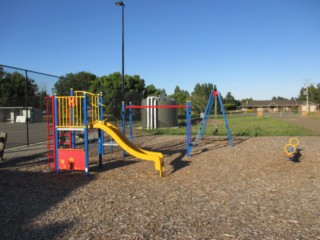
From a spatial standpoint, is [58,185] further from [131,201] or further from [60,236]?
[60,236]

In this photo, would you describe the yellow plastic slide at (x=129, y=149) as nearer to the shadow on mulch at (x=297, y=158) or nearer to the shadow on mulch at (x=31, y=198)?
the shadow on mulch at (x=31, y=198)

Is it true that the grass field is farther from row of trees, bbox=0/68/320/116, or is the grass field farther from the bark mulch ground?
the bark mulch ground

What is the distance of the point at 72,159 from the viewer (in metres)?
6.85

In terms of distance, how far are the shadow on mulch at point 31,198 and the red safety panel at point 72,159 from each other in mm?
180

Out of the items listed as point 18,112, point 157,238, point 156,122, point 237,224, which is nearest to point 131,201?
point 157,238

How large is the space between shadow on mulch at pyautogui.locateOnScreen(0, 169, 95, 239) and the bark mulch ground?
0.04ft

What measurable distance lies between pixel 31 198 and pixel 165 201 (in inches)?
86.7

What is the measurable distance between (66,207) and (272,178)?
165 inches

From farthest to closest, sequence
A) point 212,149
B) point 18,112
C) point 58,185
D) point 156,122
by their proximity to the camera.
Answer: point 18,112, point 156,122, point 212,149, point 58,185

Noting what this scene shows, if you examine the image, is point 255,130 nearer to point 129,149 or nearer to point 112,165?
point 112,165

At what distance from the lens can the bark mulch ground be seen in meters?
3.57

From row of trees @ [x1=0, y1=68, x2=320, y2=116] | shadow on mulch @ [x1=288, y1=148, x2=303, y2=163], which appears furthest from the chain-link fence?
shadow on mulch @ [x1=288, y1=148, x2=303, y2=163]

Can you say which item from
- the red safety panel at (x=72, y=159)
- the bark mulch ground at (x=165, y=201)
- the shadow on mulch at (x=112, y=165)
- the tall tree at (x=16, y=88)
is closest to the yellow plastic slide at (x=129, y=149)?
the bark mulch ground at (x=165, y=201)

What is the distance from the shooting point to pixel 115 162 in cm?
828
